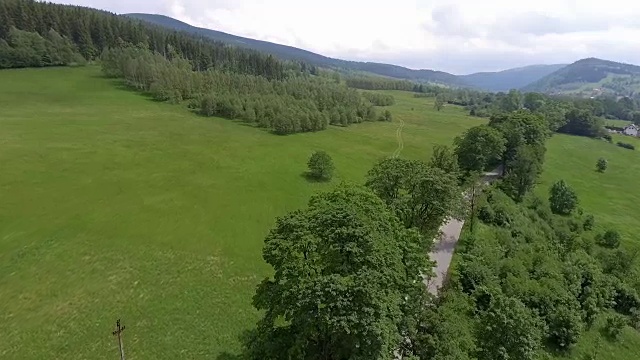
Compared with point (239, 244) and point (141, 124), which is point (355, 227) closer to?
point (239, 244)

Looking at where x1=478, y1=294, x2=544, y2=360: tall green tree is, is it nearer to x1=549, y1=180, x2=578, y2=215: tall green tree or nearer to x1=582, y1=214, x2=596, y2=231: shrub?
x1=582, y1=214, x2=596, y2=231: shrub

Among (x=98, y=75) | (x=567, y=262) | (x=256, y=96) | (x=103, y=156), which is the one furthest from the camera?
(x=98, y=75)

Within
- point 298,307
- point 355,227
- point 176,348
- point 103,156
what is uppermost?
point 355,227

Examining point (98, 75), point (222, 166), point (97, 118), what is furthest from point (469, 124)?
→ point (98, 75)

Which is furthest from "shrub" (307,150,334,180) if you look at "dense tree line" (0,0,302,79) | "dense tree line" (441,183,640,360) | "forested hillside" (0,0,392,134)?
"dense tree line" (0,0,302,79)

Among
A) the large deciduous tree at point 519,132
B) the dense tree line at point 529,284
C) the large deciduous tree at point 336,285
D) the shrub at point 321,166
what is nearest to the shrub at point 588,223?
the dense tree line at point 529,284

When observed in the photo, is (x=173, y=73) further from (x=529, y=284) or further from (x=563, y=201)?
(x=529, y=284)
